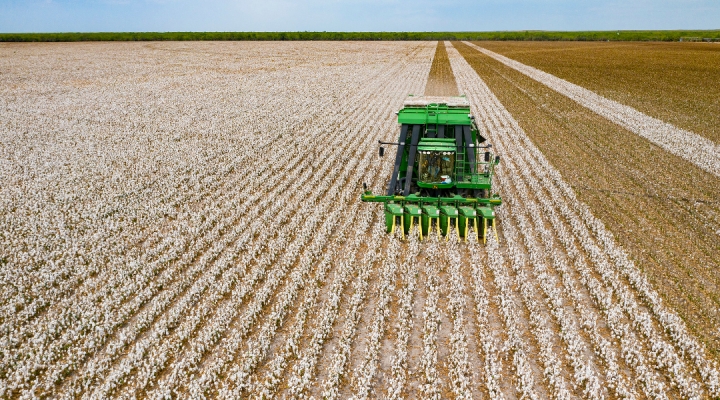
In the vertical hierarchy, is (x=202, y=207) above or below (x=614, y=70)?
below

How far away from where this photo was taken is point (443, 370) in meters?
7.02

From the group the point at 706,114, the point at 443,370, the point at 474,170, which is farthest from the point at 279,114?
the point at 706,114

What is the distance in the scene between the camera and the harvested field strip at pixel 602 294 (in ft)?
22.0

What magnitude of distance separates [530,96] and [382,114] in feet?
44.1

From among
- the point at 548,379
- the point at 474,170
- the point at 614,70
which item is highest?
the point at 614,70

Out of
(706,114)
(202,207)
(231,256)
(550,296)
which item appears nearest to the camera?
(550,296)

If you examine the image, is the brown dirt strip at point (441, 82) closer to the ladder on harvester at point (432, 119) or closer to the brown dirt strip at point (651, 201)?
the brown dirt strip at point (651, 201)

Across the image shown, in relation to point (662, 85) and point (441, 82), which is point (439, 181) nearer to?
point (441, 82)

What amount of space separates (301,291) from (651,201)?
11.5 m

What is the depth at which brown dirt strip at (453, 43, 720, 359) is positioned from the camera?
29.6ft

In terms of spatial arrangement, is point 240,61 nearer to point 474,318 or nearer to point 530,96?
point 530,96

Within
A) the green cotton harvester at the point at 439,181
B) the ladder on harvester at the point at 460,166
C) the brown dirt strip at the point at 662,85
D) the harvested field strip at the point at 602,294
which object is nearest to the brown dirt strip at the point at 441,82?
the brown dirt strip at the point at 662,85

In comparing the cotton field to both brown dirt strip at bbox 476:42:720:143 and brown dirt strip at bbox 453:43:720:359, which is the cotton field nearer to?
brown dirt strip at bbox 453:43:720:359

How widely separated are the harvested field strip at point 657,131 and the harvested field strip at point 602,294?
7.67 meters
